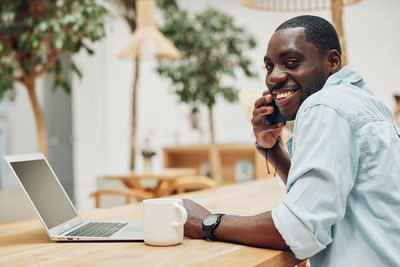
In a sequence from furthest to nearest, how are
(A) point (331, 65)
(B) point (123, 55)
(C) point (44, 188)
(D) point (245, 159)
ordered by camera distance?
(D) point (245, 159), (B) point (123, 55), (C) point (44, 188), (A) point (331, 65)

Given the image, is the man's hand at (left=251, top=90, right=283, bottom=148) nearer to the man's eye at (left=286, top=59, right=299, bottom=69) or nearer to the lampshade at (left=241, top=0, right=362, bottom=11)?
the man's eye at (left=286, top=59, right=299, bottom=69)

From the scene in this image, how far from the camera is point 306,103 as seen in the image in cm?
100

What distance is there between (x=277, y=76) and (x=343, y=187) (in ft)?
1.08

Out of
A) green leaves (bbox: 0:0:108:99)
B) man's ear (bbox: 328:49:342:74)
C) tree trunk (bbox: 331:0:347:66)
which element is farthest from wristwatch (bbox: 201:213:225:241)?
green leaves (bbox: 0:0:108:99)

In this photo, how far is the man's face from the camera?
1065 mm

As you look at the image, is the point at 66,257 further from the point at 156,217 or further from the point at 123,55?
the point at 123,55

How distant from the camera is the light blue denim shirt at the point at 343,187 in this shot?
899 millimetres

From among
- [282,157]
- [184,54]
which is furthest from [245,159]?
[282,157]

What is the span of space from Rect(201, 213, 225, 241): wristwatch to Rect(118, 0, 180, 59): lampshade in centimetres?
367

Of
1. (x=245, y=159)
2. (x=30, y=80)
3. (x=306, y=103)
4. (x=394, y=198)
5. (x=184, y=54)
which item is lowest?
(x=245, y=159)

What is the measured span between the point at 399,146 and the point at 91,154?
6.36 metres

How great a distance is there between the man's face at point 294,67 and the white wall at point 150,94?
4849 mm

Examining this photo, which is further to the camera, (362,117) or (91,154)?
(91,154)

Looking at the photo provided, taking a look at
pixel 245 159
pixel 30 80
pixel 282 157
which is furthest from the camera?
pixel 245 159
